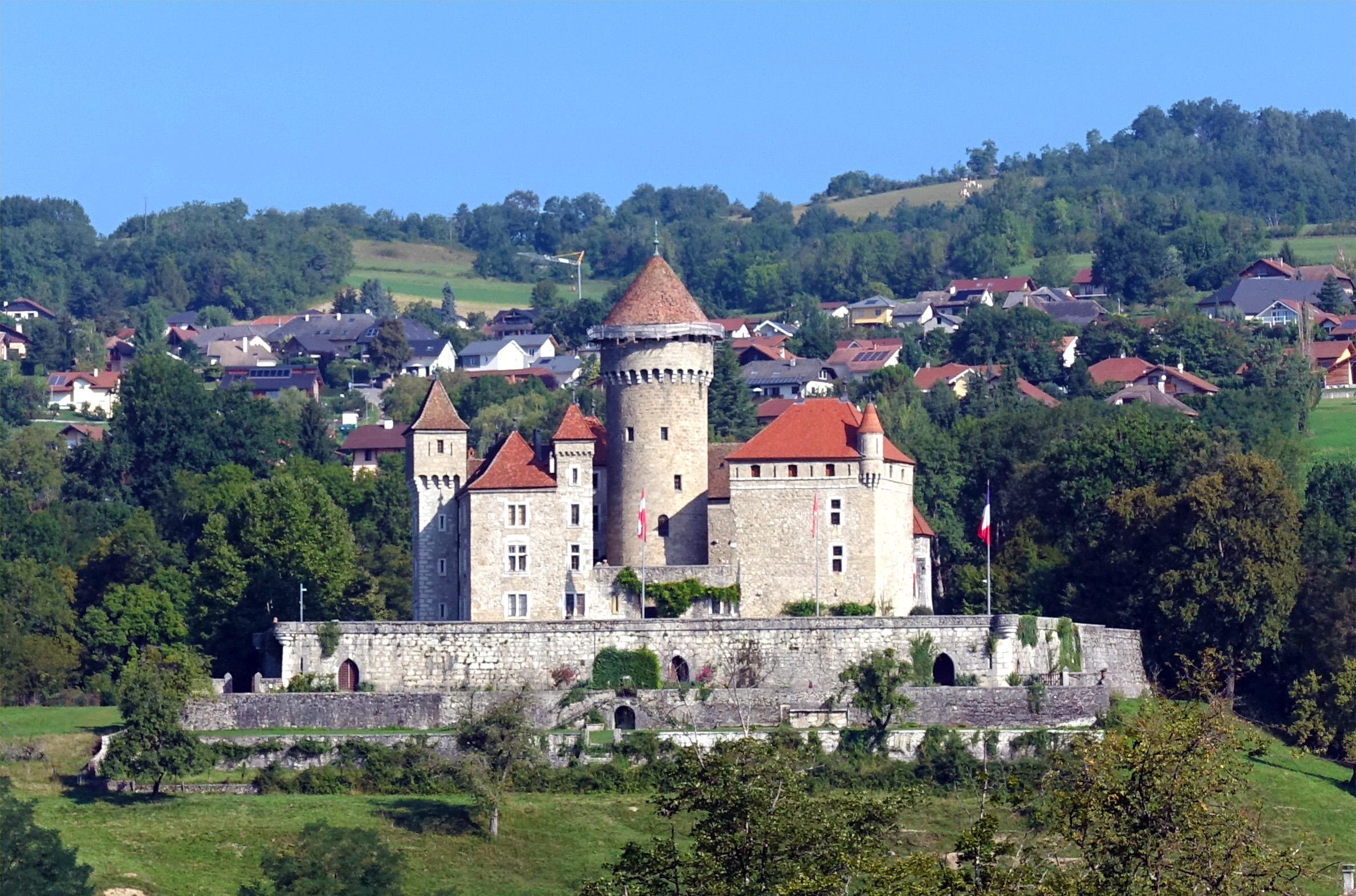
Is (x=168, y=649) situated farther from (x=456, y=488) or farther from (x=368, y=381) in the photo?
(x=368, y=381)

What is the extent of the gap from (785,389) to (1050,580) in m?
66.0

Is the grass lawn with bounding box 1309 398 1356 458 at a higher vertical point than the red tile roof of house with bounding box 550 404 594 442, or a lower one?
higher

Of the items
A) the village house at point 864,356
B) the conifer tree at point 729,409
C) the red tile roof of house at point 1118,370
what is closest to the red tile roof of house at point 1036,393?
the red tile roof of house at point 1118,370

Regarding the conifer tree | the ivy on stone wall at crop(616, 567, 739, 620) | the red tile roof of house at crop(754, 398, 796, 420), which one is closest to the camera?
the ivy on stone wall at crop(616, 567, 739, 620)

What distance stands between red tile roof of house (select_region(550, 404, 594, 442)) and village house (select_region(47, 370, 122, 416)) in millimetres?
85955

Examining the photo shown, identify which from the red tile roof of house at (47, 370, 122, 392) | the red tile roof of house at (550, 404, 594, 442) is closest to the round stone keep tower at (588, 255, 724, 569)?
the red tile roof of house at (550, 404, 594, 442)

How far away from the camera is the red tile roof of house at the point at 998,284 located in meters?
182

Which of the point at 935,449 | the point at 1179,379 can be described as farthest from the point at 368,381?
the point at 935,449

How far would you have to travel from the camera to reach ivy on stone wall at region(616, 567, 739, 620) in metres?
73.5

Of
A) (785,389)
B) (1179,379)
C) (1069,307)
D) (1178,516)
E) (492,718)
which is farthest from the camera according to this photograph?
(1069,307)

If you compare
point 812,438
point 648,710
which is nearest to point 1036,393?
point 812,438

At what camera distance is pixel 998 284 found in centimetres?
18438

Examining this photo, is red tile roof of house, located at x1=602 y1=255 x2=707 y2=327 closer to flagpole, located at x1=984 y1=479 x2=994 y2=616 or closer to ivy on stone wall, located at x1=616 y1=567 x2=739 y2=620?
ivy on stone wall, located at x1=616 y1=567 x2=739 y2=620

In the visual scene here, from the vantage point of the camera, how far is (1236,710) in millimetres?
73500
